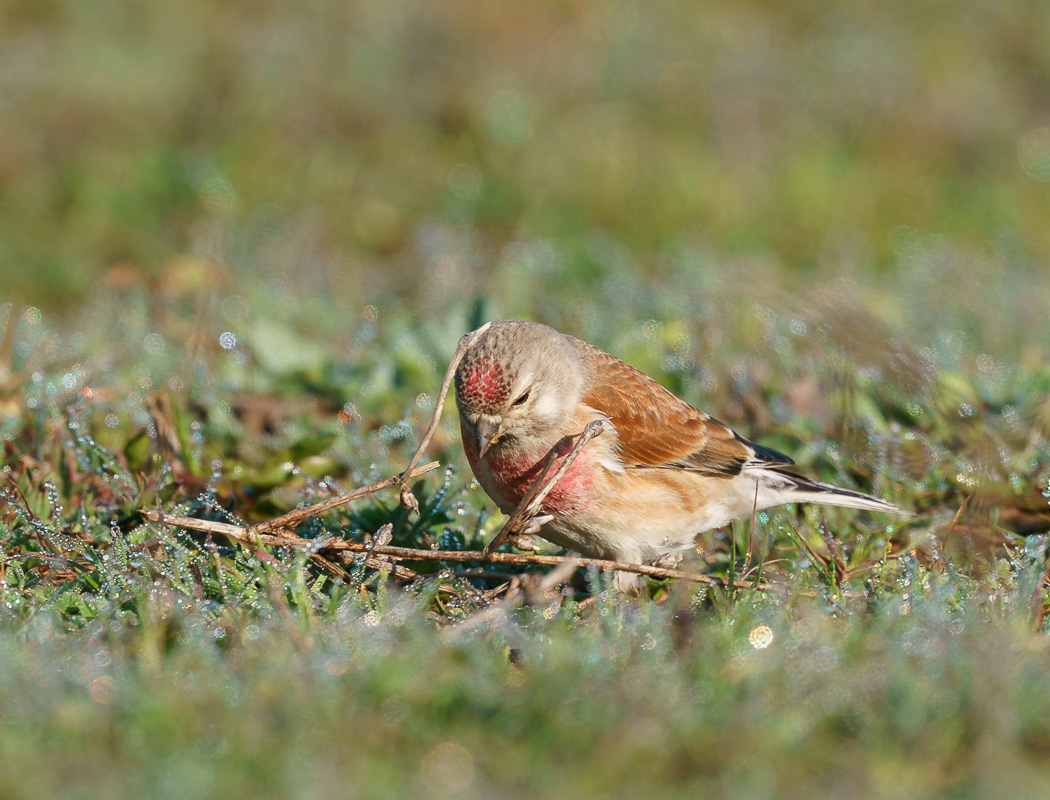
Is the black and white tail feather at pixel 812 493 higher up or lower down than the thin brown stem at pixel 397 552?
lower down

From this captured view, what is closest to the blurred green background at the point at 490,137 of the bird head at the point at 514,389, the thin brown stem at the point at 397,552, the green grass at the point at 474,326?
the green grass at the point at 474,326

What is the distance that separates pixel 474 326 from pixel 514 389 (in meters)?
1.68

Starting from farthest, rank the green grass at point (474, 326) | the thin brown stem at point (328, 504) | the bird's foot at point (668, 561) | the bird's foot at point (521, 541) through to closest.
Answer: the bird's foot at point (668, 561)
the bird's foot at point (521, 541)
the thin brown stem at point (328, 504)
the green grass at point (474, 326)

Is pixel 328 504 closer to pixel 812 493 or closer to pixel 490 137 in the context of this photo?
pixel 812 493

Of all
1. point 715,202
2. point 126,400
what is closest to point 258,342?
point 126,400

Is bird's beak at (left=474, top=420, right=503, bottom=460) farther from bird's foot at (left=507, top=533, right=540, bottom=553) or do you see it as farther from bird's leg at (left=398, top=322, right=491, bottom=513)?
bird's foot at (left=507, top=533, right=540, bottom=553)

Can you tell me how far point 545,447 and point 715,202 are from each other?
17.5ft

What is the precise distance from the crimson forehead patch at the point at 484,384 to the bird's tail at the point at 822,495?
3.90 feet

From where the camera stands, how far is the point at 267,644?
300 cm

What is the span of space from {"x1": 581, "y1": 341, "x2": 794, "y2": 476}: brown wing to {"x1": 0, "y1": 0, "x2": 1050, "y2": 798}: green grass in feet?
→ 0.97

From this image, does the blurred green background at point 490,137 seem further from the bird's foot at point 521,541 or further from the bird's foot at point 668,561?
the bird's foot at point 521,541

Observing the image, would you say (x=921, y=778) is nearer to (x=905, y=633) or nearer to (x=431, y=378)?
(x=905, y=633)

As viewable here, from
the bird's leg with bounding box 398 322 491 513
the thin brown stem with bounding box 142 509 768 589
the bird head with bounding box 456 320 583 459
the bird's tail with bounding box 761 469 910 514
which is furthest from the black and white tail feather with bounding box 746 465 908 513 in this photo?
the bird's leg with bounding box 398 322 491 513

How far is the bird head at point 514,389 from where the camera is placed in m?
3.69
